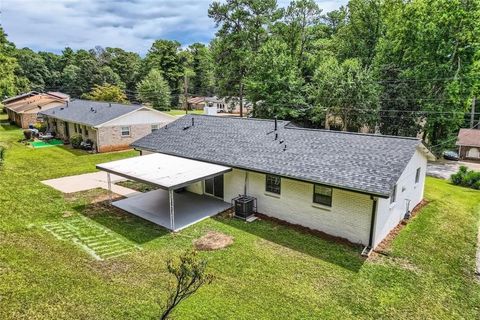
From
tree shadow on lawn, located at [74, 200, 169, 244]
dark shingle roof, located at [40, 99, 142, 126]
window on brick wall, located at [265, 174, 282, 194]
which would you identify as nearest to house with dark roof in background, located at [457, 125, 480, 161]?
window on brick wall, located at [265, 174, 282, 194]

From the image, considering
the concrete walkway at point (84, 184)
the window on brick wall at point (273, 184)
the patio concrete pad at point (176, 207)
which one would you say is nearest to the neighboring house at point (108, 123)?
the concrete walkway at point (84, 184)

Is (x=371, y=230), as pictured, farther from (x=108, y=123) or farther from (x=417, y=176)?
(x=108, y=123)

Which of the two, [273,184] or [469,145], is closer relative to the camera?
[273,184]

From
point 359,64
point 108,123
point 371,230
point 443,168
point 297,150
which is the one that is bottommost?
point 443,168

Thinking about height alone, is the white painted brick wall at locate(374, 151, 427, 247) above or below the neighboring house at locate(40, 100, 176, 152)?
below

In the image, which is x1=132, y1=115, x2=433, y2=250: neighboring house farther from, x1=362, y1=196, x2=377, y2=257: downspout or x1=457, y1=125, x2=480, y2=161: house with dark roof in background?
x1=457, y1=125, x2=480, y2=161: house with dark roof in background

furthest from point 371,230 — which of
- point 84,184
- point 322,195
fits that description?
point 84,184
